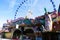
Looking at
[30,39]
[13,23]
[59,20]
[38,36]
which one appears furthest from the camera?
[13,23]

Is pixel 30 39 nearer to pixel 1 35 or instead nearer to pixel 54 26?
pixel 54 26

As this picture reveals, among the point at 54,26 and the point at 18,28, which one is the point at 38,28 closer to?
the point at 54,26

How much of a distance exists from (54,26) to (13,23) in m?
11.7

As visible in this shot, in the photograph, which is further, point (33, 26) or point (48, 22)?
point (33, 26)

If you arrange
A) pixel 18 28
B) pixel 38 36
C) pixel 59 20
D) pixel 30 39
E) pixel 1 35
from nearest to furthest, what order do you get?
pixel 59 20 → pixel 38 36 → pixel 30 39 → pixel 18 28 → pixel 1 35

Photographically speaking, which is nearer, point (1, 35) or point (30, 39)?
point (30, 39)

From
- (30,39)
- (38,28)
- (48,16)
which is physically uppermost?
(48,16)

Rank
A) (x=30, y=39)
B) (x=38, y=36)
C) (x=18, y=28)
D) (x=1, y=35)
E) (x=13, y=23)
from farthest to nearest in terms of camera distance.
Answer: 1. (x=1, y=35)
2. (x=13, y=23)
3. (x=18, y=28)
4. (x=30, y=39)
5. (x=38, y=36)

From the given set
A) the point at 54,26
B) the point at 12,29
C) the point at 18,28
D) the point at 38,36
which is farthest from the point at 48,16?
the point at 12,29

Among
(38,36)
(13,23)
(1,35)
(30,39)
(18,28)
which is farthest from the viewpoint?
(1,35)

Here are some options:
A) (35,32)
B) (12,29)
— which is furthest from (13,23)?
(35,32)

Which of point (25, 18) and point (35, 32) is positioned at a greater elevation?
point (25, 18)

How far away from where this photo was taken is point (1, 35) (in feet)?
129

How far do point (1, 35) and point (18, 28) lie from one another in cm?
715
